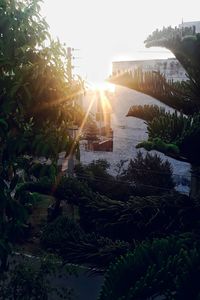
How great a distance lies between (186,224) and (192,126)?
113cm

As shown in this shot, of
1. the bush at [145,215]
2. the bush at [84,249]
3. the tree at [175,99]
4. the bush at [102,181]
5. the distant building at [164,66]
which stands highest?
the distant building at [164,66]

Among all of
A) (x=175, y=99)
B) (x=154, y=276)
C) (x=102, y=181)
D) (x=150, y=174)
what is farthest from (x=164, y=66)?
(x=154, y=276)

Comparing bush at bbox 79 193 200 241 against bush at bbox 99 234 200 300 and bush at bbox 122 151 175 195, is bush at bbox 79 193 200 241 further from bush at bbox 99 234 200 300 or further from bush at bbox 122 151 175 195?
bush at bbox 122 151 175 195

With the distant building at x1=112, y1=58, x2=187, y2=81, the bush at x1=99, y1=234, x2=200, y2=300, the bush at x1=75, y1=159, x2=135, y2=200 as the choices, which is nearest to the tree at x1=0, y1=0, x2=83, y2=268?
the bush at x1=99, y1=234, x2=200, y2=300

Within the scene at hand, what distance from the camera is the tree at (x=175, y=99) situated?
3305 mm

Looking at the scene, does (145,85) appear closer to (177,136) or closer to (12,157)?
(177,136)

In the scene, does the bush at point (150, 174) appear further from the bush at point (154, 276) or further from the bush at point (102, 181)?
the bush at point (154, 276)

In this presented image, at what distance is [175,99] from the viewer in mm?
4652

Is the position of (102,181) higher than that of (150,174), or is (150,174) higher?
(150,174)

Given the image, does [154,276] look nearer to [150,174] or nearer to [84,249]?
[84,249]

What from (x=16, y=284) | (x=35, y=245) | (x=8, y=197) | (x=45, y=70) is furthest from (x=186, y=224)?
(x=35, y=245)

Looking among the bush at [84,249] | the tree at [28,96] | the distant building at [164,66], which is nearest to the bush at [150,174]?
the distant building at [164,66]

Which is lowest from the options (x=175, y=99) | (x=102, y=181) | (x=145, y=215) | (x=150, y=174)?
(x=102, y=181)

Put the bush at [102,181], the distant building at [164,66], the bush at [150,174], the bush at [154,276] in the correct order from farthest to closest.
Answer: the distant building at [164,66]
the bush at [150,174]
the bush at [102,181]
the bush at [154,276]
